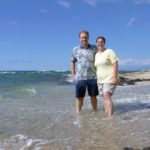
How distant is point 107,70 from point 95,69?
0.44 m

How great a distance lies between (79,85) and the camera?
29.6 feet

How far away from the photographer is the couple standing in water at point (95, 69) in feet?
28.1

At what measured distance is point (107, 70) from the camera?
8.61 meters

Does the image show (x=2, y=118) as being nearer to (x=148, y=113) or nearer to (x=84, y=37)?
(x=84, y=37)

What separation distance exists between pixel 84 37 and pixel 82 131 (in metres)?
2.72

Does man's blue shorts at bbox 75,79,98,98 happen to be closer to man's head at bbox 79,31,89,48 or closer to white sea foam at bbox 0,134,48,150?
man's head at bbox 79,31,89,48

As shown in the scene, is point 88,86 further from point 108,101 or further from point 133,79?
point 133,79

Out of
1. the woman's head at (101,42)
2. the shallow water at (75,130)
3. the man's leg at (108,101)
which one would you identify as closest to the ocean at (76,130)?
the shallow water at (75,130)

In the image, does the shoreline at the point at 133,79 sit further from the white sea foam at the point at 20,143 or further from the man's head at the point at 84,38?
the white sea foam at the point at 20,143

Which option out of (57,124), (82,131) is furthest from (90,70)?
(82,131)

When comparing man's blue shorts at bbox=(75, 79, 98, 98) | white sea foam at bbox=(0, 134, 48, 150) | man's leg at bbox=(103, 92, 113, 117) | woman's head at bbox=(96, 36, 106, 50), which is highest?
woman's head at bbox=(96, 36, 106, 50)

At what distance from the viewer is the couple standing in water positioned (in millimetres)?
8578

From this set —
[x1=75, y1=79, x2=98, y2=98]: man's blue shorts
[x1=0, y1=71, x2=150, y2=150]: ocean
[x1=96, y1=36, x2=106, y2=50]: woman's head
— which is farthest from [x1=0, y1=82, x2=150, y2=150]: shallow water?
[x1=96, y1=36, x2=106, y2=50]: woman's head

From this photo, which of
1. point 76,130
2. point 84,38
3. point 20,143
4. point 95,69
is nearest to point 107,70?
point 95,69
